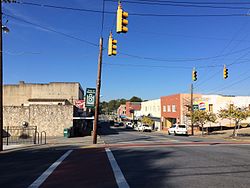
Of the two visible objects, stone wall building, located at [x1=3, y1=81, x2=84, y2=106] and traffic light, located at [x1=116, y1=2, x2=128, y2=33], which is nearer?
traffic light, located at [x1=116, y1=2, x2=128, y2=33]

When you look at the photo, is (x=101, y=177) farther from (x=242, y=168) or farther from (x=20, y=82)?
(x=20, y=82)

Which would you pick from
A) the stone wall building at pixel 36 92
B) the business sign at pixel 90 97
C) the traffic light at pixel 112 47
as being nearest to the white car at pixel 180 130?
the business sign at pixel 90 97

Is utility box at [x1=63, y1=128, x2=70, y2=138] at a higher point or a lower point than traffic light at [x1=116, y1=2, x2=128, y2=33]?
lower

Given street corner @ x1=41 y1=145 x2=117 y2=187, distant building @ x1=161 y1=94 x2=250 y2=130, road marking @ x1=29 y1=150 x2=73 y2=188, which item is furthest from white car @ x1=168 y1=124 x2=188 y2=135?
road marking @ x1=29 y1=150 x2=73 y2=188

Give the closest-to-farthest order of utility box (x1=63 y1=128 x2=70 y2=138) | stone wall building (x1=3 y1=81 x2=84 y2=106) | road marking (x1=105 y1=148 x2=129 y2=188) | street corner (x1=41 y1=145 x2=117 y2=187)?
road marking (x1=105 y1=148 x2=129 y2=188) < street corner (x1=41 y1=145 x2=117 y2=187) < utility box (x1=63 y1=128 x2=70 y2=138) < stone wall building (x1=3 y1=81 x2=84 y2=106)

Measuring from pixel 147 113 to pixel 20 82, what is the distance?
35286 mm

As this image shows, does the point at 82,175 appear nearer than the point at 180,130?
Yes

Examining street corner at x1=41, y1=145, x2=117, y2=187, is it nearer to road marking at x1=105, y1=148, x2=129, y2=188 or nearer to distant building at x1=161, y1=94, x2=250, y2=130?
road marking at x1=105, y1=148, x2=129, y2=188

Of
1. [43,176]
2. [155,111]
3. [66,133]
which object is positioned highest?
[155,111]

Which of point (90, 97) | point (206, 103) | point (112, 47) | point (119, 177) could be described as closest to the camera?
point (119, 177)

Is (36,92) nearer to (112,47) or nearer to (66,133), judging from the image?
(66,133)

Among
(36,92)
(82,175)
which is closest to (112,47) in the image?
(82,175)

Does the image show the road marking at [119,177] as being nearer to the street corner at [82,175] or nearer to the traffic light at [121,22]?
the street corner at [82,175]

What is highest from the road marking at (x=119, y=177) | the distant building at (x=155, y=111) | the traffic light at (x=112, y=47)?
the traffic light at (x=112, y=47)
